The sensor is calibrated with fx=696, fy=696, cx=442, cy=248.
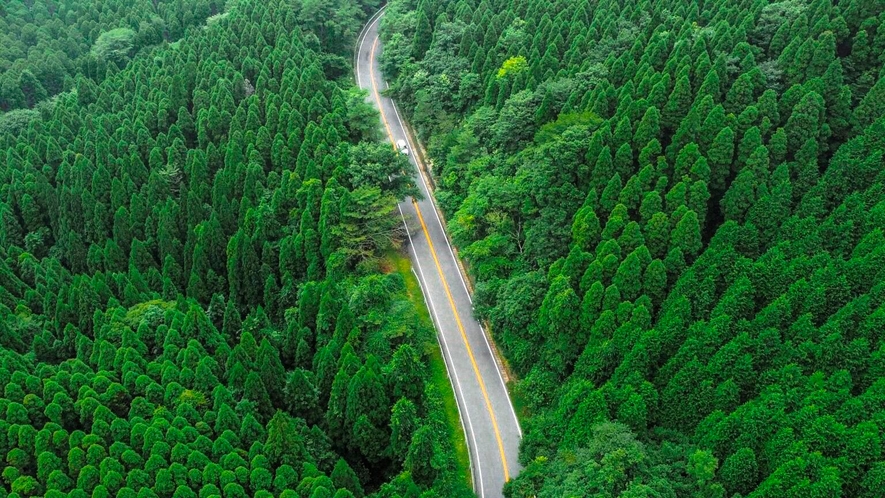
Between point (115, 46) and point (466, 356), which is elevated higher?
point (115, 46)

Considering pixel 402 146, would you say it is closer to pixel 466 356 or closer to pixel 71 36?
pixel 466 356

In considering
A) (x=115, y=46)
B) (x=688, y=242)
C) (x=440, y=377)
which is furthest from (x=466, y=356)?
(x=115, y=46)

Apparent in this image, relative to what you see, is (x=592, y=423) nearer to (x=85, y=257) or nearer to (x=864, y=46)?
(x=864, y=46)

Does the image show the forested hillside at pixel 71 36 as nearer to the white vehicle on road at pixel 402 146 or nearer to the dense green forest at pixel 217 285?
the dense green forest at pixel 217 285

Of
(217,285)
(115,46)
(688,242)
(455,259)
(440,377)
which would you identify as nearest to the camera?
(688,242)

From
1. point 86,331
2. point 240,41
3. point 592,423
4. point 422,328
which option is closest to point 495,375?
point 422,328

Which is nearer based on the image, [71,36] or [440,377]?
[440,377]

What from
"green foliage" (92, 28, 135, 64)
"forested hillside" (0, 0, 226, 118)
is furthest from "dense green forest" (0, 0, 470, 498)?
"forested hillside" (0, 0, 226, 118)

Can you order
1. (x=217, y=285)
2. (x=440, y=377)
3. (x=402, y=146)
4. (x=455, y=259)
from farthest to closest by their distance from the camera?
(x=402, y=146)
(x=455, y=259)
(x=217, y=285)
(x=440, y=377)
